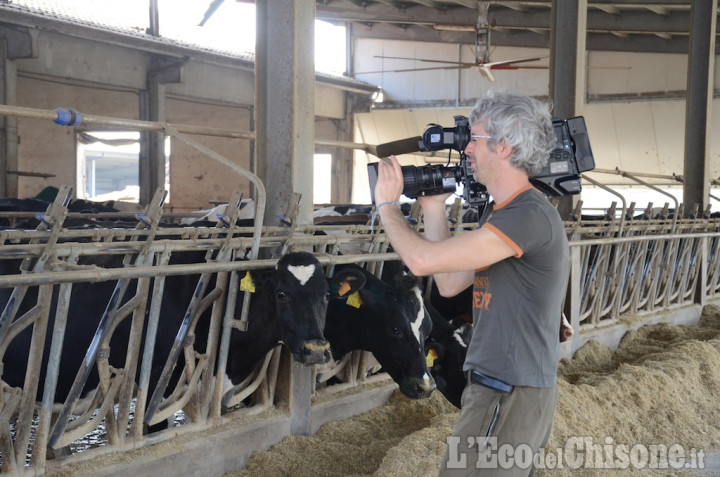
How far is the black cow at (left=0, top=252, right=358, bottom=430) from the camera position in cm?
420

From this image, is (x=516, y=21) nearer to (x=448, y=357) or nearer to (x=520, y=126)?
(x=448, y=357)

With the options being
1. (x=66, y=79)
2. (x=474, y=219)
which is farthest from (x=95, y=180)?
(x=474, y=219)

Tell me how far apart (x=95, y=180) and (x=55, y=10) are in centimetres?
1125

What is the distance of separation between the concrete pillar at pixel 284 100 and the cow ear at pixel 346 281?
0.67 meters

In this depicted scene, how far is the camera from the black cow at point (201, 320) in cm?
420

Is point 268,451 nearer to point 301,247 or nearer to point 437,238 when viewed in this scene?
point 301,247

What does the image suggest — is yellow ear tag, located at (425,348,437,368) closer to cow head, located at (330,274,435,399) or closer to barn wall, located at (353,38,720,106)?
cow head, located at (330,274,435,399)

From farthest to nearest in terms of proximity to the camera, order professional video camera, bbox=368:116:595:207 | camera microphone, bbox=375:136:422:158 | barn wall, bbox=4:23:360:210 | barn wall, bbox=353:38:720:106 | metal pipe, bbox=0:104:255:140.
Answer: barn wall, bbox=353:38:720:106
barn wall, bbox=4:23:360:210
metal pipe, bbox=0:104:255:140
camera microphone, bbox=375:136:422:158
professional video camera, bbox=368:116:595:207

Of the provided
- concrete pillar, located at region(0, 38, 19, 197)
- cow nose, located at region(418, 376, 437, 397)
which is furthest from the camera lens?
concrete pillar, located at region(0, 38, 19, 197)

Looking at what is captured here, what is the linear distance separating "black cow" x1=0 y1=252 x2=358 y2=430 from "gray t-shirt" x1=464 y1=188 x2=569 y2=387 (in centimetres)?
187

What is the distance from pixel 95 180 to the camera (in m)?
23.4

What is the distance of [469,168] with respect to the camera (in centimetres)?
254

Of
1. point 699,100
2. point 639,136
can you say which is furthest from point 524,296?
point 639,136

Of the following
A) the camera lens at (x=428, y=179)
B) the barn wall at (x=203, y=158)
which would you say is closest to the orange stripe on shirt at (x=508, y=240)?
the camera lens at (x=428, y=179)
